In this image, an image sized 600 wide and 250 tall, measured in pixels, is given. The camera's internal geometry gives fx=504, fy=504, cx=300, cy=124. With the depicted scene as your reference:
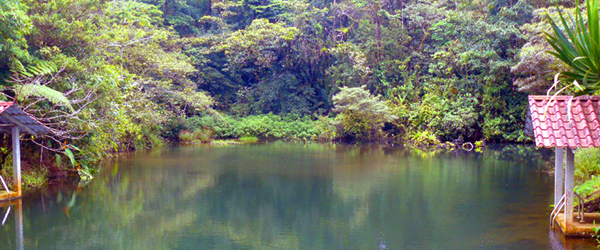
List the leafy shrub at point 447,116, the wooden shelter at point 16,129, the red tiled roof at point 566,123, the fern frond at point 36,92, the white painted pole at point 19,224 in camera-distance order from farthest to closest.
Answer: the leafy shrub at point 447,116 < the fern frond at point 36,92 < the wooden shelter at point 16,129 < the white painted pole at point 19,224 < the red tiled roof at point 566,123

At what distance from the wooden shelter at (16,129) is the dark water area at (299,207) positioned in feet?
1.40

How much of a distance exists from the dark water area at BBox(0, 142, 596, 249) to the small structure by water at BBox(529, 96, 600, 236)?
1.47 feet

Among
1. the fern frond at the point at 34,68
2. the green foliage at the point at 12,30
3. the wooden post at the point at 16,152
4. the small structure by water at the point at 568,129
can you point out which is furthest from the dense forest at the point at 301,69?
the small structure by water at the point at 568,129

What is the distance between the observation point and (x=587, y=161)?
9883mm

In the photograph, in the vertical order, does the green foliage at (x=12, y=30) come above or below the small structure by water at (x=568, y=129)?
above

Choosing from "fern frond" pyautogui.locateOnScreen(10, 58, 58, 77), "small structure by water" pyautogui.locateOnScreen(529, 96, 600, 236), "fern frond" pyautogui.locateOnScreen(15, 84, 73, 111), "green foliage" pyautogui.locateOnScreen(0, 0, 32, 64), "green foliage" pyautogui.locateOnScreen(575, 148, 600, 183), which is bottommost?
"green foliage" pyautogui.locateOnScreen(575, 148, 600, 183)

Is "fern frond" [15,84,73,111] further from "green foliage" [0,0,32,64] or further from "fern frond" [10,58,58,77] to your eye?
"green foliage" [0,0,32,64]

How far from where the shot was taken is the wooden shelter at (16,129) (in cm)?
978

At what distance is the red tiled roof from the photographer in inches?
261

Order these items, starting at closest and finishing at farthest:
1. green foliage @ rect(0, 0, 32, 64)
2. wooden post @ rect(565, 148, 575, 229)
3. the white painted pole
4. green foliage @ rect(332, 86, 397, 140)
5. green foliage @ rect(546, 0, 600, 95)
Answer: green foliage @ rect(546, 0, 600, 95), wooden post @ rect(565, 148, 575, 229), the white painted pole, green foliage @ rect(0, 0, 32, 64), green foliage @ rect(332, 86, 397, 140)

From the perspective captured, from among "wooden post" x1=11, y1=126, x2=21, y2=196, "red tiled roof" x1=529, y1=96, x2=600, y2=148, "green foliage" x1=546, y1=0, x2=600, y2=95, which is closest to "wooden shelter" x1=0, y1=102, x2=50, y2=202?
"wooden post" x1=11, y1=126, x2=21, y2=196

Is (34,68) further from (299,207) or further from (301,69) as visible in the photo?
(301,69)

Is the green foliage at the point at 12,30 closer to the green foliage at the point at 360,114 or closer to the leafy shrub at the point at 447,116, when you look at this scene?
the green foliage at the point at 360,114

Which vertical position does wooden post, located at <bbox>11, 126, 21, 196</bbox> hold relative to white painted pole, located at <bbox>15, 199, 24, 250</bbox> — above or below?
above
